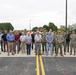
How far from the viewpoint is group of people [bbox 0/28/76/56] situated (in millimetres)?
23594

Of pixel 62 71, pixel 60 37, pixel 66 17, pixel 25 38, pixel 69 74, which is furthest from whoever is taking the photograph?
pixel 66 17

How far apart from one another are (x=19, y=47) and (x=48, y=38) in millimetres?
3374

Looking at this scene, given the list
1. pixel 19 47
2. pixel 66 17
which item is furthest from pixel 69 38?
pixel 66 17

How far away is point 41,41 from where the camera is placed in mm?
24094

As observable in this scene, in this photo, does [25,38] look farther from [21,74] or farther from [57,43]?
[21,74]

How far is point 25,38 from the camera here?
25.0 metres

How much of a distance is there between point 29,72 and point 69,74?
1893 millimetres

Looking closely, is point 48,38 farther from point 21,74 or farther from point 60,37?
point 21,74

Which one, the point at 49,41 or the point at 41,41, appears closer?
the point at 49,41

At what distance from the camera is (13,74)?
535 inches

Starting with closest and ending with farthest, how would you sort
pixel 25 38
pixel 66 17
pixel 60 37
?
pixel 60 37 → pixel 25 38 → pixel 66 17

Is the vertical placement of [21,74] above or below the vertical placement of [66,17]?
below

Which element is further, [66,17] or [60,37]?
[66,17]

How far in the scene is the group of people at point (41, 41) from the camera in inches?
929
